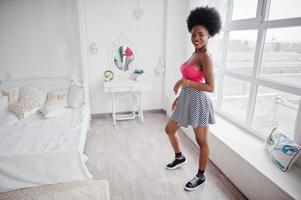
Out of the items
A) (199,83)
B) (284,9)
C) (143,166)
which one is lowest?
(143,166)

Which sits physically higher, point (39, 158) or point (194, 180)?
point (39, 158)

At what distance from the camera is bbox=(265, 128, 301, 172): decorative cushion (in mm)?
1697

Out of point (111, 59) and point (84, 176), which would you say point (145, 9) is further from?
point (84, 176)

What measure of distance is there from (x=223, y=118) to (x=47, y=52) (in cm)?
288

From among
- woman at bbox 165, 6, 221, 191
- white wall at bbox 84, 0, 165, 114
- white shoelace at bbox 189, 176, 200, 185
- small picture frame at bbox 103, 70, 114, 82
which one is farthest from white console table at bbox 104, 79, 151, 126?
white shoelace at bbox 189, 176, 200, 185

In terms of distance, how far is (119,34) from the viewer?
11.9ft

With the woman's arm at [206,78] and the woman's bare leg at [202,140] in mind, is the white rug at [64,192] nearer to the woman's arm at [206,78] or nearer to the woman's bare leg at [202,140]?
the woman's bare leg at [202,140]

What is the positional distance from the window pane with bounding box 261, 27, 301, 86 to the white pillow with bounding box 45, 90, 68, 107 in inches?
102

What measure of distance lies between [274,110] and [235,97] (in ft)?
2.06

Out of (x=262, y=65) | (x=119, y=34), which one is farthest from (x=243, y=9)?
(x=119, y=34)

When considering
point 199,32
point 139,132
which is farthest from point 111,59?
point 199,32

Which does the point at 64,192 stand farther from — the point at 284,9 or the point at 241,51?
the point at 284,9

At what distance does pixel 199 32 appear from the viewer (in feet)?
5.81

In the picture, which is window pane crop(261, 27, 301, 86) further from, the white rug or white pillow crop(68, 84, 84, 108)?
white pillow crop(68, 84, 84, 108)
